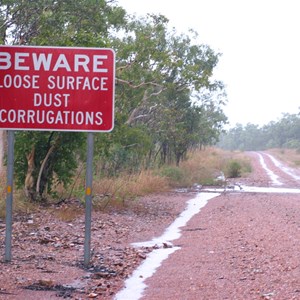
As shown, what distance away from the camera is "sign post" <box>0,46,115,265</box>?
403 inches

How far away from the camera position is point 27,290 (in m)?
8.75

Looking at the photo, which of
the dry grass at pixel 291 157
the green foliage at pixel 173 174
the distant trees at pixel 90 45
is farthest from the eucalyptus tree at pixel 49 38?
the dry grass at pixel 291 157

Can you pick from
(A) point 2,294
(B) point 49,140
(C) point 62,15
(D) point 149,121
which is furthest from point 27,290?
(D) point 149,121

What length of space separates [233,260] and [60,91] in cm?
375

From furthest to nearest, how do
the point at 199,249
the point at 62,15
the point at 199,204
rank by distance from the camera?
the point at 199,204 < the point at 62,15 < the point at 199,249

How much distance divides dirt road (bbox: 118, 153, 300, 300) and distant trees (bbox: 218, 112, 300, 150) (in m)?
99.4

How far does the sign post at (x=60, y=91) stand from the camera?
1023 centimetres

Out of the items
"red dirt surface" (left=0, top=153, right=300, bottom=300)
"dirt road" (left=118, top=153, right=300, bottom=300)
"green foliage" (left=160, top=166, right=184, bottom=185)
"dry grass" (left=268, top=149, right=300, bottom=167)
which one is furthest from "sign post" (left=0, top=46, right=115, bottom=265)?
"dry grass" (left=268, top=149, right=300, bottom=167)

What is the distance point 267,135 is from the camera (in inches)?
5861

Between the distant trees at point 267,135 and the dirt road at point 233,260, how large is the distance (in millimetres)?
99413

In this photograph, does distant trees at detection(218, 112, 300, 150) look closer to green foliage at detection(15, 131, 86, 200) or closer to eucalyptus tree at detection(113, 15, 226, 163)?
eucalyptus tree at detection(113, 15, 226, 163)

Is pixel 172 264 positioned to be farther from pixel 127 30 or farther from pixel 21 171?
pixel 127 30

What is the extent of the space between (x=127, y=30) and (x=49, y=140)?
1478 cm

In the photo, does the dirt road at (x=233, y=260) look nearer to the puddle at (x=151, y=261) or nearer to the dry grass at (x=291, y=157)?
the puddle at (x=151, y=261)
